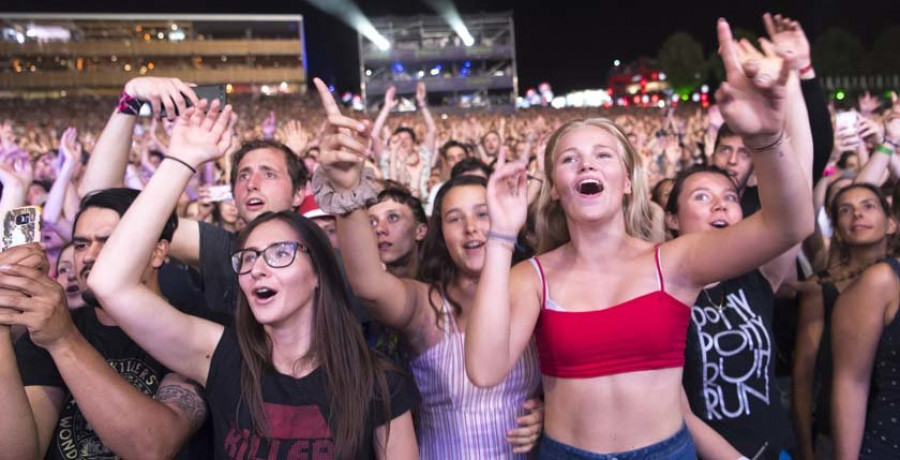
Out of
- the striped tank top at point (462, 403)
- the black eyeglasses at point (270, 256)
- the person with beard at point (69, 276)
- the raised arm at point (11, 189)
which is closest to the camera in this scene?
the black eyeglasses at point (270, 256)

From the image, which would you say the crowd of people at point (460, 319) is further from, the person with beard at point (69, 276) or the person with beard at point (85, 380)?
the person with beard at point (69, 276)

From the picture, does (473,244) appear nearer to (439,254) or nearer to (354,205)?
(439,254)

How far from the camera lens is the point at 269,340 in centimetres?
211

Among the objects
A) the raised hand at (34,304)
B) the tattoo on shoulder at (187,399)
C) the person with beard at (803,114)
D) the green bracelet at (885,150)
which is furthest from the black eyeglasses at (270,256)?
the green bracelet at (885,150)

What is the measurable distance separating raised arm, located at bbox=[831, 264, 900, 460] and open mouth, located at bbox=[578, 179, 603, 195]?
1.17 metres

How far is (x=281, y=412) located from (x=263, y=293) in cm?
35

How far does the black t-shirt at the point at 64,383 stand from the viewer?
202 centimetres

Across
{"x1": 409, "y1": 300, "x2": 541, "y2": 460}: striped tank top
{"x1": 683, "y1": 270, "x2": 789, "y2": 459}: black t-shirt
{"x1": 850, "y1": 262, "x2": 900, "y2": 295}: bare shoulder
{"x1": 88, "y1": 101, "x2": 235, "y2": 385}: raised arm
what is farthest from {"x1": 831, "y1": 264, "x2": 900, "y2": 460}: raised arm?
{"x1": 88, "y1": 101, "x2": 235, "y2": 385}: raised arm

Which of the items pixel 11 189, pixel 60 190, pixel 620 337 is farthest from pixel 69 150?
pixel 620 337

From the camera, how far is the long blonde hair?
2.11m

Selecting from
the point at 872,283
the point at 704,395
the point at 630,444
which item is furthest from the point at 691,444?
the point at 872,283

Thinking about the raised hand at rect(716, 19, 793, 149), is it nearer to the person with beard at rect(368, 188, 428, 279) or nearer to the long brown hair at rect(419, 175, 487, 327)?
the long brown hair at rect(419, 175, 487, 327)

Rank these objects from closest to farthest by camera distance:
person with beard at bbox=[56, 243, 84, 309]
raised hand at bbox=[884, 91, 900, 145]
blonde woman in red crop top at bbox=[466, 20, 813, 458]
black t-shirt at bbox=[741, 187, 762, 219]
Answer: blonde woman in red crop top at bbox=[466, 20, 813, 458] → person with beard at bbox=[56, 243, 84, 309] → black t-shirt at bbox=[741, 187, 762, 219] → raised hand at bbox=[884, 91, 900, 145]

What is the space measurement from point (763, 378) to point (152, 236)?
2063mm
